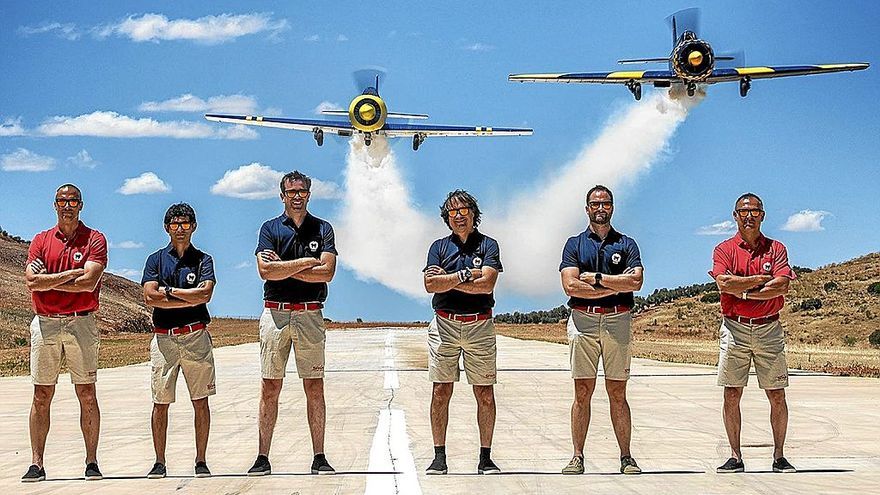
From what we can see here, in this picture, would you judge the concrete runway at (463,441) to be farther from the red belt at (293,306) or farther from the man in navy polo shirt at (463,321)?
the red belt at (293,306)

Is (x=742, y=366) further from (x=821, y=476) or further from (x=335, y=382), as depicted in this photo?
(x=335, y=382)

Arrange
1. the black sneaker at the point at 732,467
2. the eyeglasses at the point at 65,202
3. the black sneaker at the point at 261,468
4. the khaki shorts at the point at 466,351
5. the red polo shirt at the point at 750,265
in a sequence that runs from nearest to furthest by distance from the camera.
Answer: the black sneaker at the point at 261,468 < the black sneaker at the point at 732,467 < the khaki shorts at the point at 466,351 < the eyeglasses at the point at 65,202 < the red polo shirt at the point at 750,265

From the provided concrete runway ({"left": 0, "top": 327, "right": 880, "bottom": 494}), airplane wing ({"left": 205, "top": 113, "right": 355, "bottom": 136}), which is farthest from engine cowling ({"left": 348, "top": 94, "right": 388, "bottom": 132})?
concrete runway ({"left": 0, "top": 327, "right": 880, "bottom": 494})

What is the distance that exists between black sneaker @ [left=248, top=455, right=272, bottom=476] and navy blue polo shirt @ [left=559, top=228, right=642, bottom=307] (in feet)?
10.3

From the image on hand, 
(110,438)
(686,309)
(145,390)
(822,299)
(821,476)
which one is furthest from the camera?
(686,309)

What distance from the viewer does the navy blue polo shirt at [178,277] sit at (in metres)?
9.75

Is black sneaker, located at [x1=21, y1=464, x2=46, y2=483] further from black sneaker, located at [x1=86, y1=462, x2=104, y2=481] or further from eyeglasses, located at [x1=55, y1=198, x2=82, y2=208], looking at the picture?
eyeglasses, located at [x1=55, y1=198, x2=82, y2=208]

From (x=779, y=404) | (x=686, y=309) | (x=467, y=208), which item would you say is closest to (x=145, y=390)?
(x=467, y=208)

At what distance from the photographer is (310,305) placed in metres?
9.77

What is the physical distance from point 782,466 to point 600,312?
2173 mm

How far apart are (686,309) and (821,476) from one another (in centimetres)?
6287

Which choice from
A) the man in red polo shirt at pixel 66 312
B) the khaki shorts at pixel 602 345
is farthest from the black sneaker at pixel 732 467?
the man in red polo shirt at pixel 66 312

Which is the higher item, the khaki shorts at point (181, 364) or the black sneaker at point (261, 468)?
the khaki shorts at point (181, 364)

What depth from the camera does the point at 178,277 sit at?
32.0 feet
